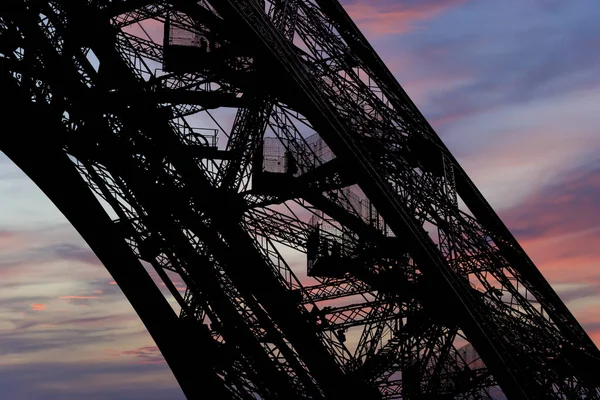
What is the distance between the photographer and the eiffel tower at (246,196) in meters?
15.4

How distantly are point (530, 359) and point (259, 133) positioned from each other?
25.0 ft

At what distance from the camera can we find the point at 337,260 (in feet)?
63.4

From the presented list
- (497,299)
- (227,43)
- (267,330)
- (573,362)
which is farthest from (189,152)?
(573,362)

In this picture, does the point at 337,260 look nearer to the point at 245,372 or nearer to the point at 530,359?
the point at 245,372

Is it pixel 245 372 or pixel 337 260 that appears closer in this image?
pixel 245 372

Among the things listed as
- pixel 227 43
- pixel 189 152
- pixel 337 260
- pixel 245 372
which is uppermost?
pixel 227 43

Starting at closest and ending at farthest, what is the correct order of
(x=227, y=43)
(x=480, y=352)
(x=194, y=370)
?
1. (x=480, y=352)
2. (x=194, y=370)
3. (x=227, y=43)

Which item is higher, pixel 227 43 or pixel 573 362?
pixel 227 43

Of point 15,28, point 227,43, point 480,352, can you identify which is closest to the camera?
point 480,352

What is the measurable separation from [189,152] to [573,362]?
9765mm

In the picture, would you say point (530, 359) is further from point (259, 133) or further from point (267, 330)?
point (259, 133)

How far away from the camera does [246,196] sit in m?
19.0

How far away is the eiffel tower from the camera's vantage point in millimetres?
15445

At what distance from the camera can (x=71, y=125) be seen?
1683cm
